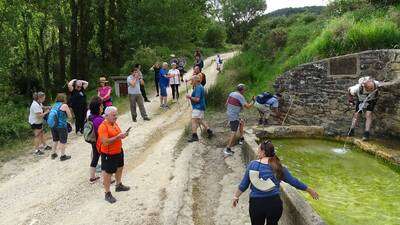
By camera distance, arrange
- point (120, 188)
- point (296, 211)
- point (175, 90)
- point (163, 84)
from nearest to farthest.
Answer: point (296, 211) < point (120, 188) < point (163, 84) < point (175, 90)

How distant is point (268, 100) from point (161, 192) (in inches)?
204

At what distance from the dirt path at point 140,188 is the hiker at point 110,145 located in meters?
0.52

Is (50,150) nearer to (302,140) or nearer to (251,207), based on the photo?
(302,140)

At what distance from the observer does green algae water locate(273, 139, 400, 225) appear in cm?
678

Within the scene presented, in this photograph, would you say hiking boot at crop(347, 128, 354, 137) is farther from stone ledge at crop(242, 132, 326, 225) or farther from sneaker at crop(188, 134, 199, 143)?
stone ledge at crop(242, 132, 326, 225)

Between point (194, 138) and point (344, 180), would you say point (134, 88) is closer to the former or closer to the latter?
point (194, 138)

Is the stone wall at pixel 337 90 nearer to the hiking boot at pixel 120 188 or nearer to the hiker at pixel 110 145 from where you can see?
the hiking boot at pixel 120 188

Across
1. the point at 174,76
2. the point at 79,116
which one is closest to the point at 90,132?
the point at 79,116

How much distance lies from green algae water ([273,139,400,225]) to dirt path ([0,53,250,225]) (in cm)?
127

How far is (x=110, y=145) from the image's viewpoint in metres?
7.74

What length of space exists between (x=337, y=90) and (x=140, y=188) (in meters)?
6.36

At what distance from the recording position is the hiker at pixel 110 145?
7.63m

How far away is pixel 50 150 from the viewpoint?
1177cm

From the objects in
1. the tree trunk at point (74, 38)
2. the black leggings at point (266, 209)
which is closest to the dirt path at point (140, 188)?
the black leggings at point (266, 209)
